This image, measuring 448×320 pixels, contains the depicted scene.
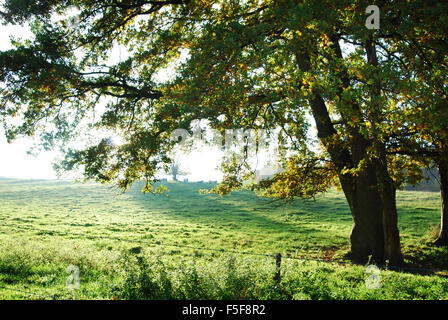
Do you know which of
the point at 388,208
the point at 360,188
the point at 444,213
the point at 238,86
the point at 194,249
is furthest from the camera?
the point at 194,249

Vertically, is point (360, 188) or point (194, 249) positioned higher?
point (360, 188)

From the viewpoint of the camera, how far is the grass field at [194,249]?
697 centimetres

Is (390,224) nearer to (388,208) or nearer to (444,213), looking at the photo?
(388,208)

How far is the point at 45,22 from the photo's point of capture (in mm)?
11250

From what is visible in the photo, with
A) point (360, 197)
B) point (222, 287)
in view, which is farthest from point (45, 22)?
point (360, 197)

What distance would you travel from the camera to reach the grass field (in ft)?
22.9

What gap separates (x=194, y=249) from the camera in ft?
56.1

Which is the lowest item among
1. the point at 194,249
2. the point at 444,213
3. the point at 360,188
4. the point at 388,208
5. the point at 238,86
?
the point at 194,249

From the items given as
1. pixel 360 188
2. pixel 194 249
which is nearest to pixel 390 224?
pixel 360 188

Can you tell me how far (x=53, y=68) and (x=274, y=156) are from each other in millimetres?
10014

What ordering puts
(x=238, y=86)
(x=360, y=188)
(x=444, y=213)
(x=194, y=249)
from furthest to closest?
(x=194, y=249) < (x=444, y=213) < (x=360, y=188) < (x=238, y=86)

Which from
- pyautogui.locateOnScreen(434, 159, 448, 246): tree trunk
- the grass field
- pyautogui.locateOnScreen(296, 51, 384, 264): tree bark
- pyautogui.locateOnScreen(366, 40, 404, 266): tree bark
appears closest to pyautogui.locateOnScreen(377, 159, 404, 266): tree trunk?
pyautogui.locateOnScreen(366, 40, 404, 266): tree bark

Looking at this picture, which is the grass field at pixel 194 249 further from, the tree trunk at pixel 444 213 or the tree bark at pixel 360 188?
the tree bark at pixel 360 188

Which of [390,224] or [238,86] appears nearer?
[238,86]
